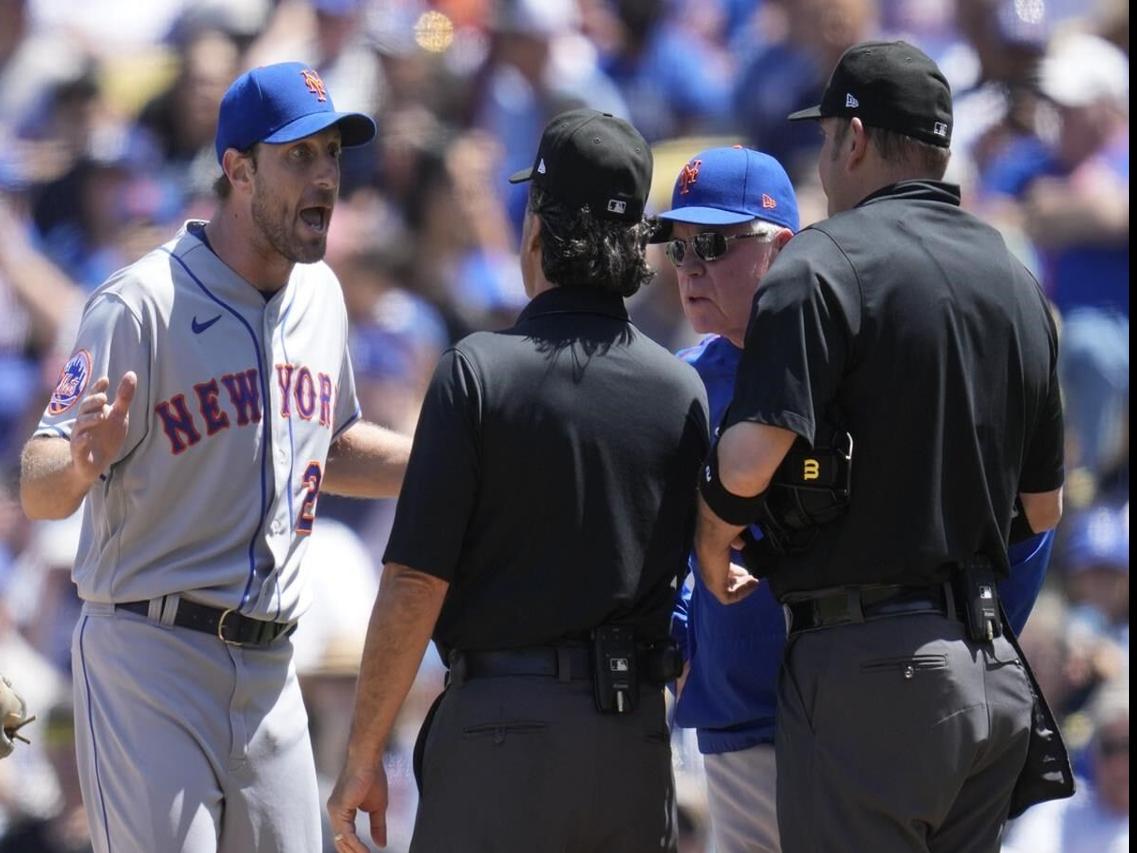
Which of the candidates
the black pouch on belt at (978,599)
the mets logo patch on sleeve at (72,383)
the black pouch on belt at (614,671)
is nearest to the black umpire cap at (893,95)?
the black pouch on belt at (978,599)

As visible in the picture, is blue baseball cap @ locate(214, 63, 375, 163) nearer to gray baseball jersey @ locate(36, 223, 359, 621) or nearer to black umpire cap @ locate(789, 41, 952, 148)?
gray baseball jersey @ locate(36, 223, 359, 621)

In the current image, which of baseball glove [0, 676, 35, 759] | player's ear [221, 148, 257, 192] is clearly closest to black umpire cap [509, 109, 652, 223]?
player's ear [221, 148, 257, 192]

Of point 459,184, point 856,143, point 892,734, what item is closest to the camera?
point 892,734

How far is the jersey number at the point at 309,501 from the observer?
11.3ft

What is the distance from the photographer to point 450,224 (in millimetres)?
5816

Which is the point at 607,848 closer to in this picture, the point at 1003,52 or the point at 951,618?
the point at 951,618

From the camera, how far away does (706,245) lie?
3521 mm

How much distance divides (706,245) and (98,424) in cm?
133

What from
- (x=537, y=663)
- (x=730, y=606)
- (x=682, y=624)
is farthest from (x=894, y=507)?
(x=682, y=624)

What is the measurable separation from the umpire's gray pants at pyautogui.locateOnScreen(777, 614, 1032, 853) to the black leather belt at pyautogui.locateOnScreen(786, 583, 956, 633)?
0.06 feet

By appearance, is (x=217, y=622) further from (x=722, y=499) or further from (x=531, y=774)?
(x=722, y=499)

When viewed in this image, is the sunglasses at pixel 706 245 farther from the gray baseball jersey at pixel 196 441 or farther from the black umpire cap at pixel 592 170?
the gray baseball jersey at pixel 196 441

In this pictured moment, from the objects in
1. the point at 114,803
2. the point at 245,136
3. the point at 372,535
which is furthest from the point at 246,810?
the point at 372,535

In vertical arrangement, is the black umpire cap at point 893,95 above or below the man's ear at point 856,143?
above
